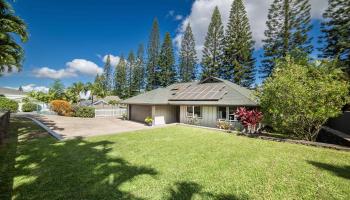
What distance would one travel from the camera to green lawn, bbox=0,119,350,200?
470 centimetres

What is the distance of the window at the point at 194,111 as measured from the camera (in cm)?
1772

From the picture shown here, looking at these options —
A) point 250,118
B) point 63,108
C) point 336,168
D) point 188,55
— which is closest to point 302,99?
point 250,118

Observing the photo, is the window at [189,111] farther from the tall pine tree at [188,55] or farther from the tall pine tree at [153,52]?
the tall pine tree at [153,52]

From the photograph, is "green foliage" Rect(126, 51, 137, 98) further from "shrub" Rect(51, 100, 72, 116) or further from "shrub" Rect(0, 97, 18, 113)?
"shrub" Rect(0, 97, 18, 113)

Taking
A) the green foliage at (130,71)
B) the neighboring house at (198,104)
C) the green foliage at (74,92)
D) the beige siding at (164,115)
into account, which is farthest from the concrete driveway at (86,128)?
the green foliage at (130,71)

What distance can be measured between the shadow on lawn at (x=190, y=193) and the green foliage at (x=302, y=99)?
26.6ft

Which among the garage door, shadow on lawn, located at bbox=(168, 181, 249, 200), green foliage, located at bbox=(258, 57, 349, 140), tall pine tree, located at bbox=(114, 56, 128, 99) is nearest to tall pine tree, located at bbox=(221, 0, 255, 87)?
the garage door

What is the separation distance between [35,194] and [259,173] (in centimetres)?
639

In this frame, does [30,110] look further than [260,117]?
Yes

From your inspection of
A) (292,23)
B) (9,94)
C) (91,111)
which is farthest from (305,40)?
(9,94)

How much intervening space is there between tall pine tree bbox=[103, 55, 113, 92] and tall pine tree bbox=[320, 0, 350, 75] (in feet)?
189

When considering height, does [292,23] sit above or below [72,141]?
above

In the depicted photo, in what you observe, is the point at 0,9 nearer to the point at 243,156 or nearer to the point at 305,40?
the point at 243,156

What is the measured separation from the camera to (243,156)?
7.83 metres
